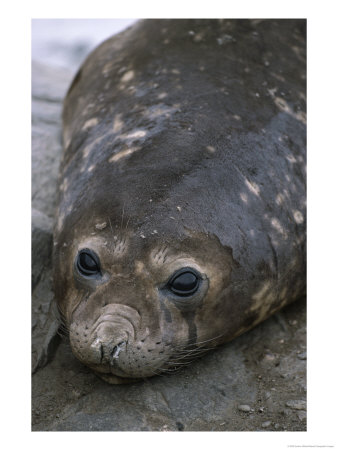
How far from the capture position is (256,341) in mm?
3543

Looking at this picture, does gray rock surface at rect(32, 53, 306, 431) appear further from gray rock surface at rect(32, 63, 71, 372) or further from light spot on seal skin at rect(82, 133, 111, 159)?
light spot on seal skin at rect(82, 133, 111, 159)

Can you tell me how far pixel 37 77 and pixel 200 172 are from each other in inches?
153

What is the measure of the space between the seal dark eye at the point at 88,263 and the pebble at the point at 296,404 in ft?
3.92

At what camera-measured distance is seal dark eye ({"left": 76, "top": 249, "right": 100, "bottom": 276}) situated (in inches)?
117

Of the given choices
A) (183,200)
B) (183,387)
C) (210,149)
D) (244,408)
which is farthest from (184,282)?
(210,149)

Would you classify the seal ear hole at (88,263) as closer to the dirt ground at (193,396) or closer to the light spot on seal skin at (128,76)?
the dirt ground at (193,396)

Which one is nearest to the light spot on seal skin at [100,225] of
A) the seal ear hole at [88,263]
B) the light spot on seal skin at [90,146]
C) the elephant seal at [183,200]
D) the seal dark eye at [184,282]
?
the elephant seal at [183,200]

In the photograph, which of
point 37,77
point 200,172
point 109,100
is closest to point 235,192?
point 200,172

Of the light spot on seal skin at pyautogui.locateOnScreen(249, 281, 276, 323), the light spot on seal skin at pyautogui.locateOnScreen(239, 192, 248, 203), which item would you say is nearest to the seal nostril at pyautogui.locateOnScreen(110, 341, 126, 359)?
the light spot on seal skin at pyautogui.locateOnScreen(249, 281, 276, 323)

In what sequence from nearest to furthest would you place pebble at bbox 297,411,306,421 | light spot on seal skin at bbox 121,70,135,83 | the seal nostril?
the seal nostril → pebble at bbox 297,411,306,421 → light spot on seal skin at bbox 121,70,135,83

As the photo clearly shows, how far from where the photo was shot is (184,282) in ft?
9.64

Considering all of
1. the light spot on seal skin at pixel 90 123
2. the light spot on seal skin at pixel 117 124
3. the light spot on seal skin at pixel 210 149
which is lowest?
the light spot on seal skin at pixel 90 123

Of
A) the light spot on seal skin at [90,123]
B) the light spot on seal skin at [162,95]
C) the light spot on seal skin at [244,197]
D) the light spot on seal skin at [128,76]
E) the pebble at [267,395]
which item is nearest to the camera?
the pebble at [267,395]

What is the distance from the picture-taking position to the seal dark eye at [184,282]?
115 inches
